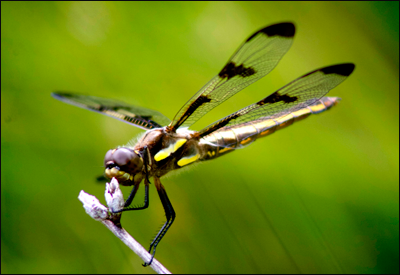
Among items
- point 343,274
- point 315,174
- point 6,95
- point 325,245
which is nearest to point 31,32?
point 6,95

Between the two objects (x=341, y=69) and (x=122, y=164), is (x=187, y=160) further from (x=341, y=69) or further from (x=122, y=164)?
Answer: (x=341, y=69)

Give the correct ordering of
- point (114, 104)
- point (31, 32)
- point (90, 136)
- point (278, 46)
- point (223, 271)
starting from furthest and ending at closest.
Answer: point (31, 32)
point (90, 136)
point (223, 271)
point (114, 104)
point (278, 46)

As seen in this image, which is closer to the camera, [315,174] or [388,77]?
[315,174]

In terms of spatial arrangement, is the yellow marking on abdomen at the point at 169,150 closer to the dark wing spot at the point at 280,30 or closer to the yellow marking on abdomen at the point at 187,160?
the yellow marking on abdomen at the point at 187,160

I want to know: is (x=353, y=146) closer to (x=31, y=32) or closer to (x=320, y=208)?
(x=320, y=208)

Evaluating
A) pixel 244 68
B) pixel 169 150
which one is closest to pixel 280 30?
pixel 244 68

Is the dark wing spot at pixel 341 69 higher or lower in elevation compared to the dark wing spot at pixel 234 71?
lower

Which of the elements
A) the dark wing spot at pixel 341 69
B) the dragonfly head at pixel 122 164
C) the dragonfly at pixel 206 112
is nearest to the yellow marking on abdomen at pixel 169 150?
the dragonfly at pixel 206 112
